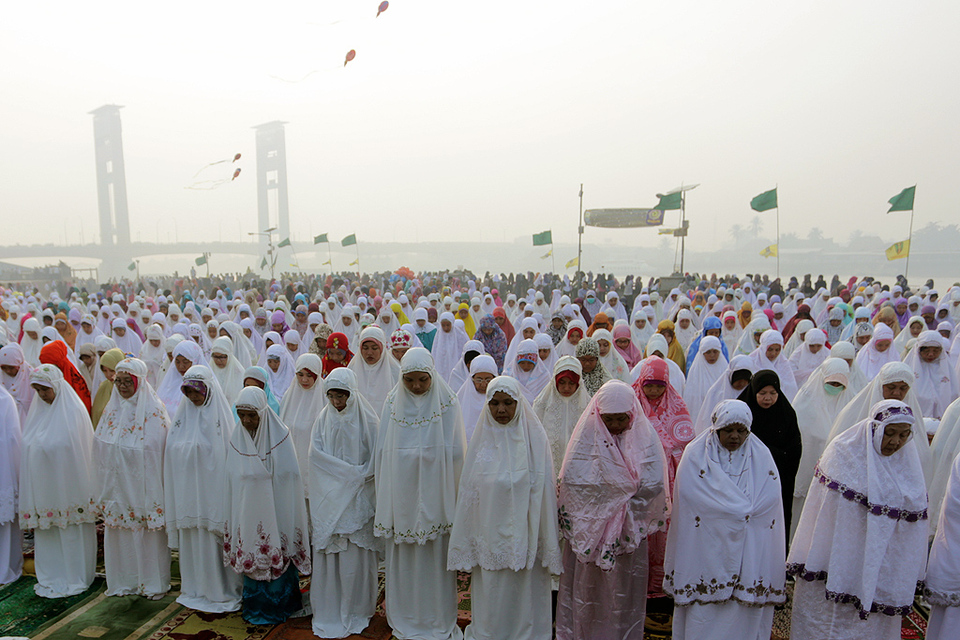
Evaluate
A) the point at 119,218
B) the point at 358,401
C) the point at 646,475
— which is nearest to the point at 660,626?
the point at 646,475

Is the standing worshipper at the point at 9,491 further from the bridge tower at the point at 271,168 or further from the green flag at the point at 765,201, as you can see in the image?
the bridge tower at the point at 271,168

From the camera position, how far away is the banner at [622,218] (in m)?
23.8

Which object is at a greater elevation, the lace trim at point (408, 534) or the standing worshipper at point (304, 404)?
the standing worshipper at point (304, 404)

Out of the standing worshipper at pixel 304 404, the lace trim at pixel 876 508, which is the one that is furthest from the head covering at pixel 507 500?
the standing worshipper at pixel 304 404

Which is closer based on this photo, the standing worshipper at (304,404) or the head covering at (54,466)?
the head covering at (54,466)

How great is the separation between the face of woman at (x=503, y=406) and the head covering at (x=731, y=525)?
89cm

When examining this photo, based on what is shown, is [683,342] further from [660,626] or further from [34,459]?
[34,459]

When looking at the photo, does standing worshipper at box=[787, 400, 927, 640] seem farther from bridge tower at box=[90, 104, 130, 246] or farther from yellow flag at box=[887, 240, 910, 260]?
bridge tower at box=[90, 104, 130, 246]

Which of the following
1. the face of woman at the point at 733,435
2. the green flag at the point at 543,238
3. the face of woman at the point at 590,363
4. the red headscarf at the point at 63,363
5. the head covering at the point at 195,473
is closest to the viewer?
the face of woman at the point at 733,435

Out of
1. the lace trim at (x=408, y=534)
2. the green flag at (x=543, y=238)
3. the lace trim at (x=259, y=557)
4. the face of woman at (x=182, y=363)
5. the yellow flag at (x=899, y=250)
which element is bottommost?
the lace trim at (x=259, y=557)

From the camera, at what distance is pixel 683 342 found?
A: 8664mm

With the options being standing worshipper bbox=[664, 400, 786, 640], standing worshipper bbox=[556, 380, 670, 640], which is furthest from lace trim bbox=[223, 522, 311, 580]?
standing worshipper bbox=[664, 400, 786, 640]

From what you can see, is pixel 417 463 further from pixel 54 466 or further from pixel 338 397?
pixel 54 466

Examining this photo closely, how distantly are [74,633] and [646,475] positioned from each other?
324 centimetres
